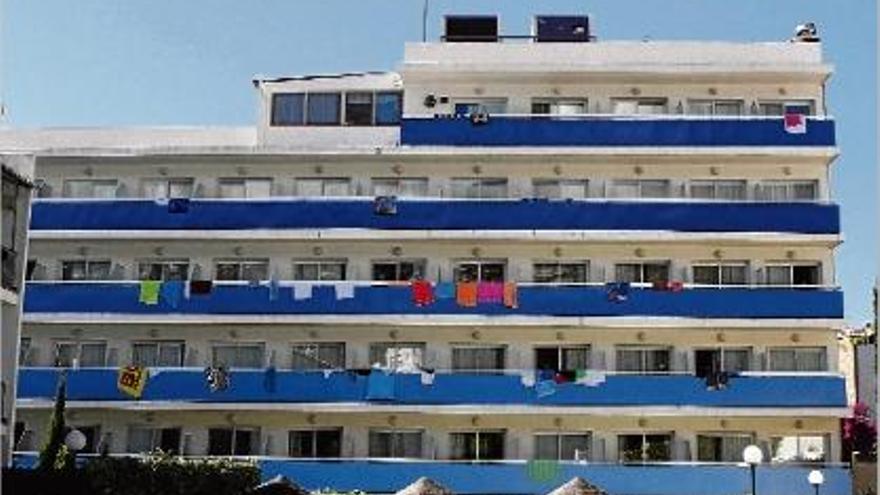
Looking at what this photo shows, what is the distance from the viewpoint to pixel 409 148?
43125 millimetres

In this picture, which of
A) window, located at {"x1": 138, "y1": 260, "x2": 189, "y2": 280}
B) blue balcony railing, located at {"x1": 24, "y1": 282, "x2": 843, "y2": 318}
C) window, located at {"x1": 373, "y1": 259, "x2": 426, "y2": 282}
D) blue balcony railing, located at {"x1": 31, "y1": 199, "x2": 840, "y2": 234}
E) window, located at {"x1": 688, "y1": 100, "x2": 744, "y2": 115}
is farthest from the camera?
window, located at {"x1": 688, "y1": 100, "x2": 744, "y2": 115}

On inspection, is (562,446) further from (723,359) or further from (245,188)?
(245,188)

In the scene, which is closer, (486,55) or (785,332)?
(785,332)

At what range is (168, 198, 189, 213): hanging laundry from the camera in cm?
4328

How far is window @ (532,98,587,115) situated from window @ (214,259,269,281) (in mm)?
10554

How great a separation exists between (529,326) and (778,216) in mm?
8716

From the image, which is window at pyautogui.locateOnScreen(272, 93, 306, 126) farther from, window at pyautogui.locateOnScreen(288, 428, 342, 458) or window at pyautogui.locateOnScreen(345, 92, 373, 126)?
window at pyautogui.locateOnScreen(288, 428, 342, 458)

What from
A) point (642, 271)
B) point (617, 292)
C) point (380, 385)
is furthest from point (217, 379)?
point (642, 271)

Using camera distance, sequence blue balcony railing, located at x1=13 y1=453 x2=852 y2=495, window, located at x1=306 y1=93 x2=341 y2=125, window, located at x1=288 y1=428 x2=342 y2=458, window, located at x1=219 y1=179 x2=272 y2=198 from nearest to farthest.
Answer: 1. blue balcony railing, located at x1=13 y1=453 x2=852 y2=495
2. window, located at x1=288 y1=428 x2=342 y2=458
3. window, located at x1=219 y1=179 x2=272 y2=198
4. window, located at x1=306 y1=93 x2=341 y2=125

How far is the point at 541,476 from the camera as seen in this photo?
3975 centimetres

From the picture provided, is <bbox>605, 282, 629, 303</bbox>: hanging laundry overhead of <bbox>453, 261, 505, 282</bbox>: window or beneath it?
beneath

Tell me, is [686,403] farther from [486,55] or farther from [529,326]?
[486,55]

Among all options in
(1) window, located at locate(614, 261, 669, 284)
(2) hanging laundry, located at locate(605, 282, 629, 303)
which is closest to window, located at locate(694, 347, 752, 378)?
(1) window, located at locate(614, 261, 669, 284)

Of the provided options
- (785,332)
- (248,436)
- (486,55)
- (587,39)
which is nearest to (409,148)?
(486,55)
